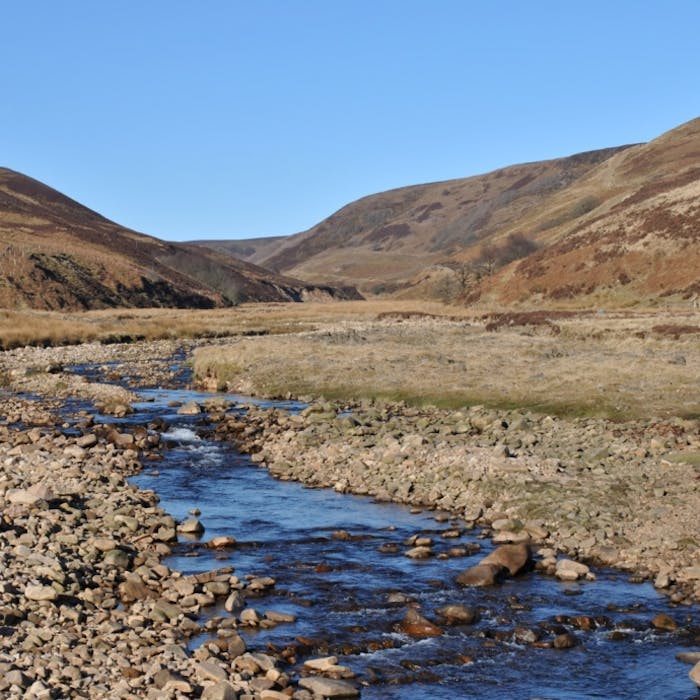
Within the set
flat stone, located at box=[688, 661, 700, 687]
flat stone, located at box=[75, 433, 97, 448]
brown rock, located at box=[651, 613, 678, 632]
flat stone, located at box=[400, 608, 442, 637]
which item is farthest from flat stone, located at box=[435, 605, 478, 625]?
flat stone, located at box=[75, 433, 97, 448]

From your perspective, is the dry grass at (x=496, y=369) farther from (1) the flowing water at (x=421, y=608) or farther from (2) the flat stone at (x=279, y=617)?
(2) the flat stone at (x=279, y=617)

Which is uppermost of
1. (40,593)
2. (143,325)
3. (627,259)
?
(627,259)

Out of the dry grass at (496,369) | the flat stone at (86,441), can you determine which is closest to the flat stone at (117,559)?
the flat stone at (86,441)

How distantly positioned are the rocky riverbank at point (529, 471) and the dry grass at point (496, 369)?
11.3ft

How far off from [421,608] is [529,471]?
29.7 ft

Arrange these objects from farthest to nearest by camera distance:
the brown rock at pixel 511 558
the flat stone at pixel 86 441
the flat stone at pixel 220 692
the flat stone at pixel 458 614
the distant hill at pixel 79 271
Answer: the distant hill at pixel 79 271, the flat stone at pixel 86 441, the brown rock at pixel 511 558, the flat stone at pixel 458 614, the flat stone at pixel 220 692

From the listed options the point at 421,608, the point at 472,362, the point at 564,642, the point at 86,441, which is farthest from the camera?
the point at 472,362

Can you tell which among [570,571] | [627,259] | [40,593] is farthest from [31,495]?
[627,259]

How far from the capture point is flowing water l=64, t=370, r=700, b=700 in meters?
13.2

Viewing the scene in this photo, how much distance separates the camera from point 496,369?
43.5 meters

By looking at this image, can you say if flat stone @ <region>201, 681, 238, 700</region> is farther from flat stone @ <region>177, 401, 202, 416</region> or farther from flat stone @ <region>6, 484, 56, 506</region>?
flat stone @ <region>177, 401, 202, 416</region>

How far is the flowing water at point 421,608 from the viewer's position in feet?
43.4

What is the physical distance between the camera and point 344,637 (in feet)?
48.4

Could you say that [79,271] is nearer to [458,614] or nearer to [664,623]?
[458,614]
